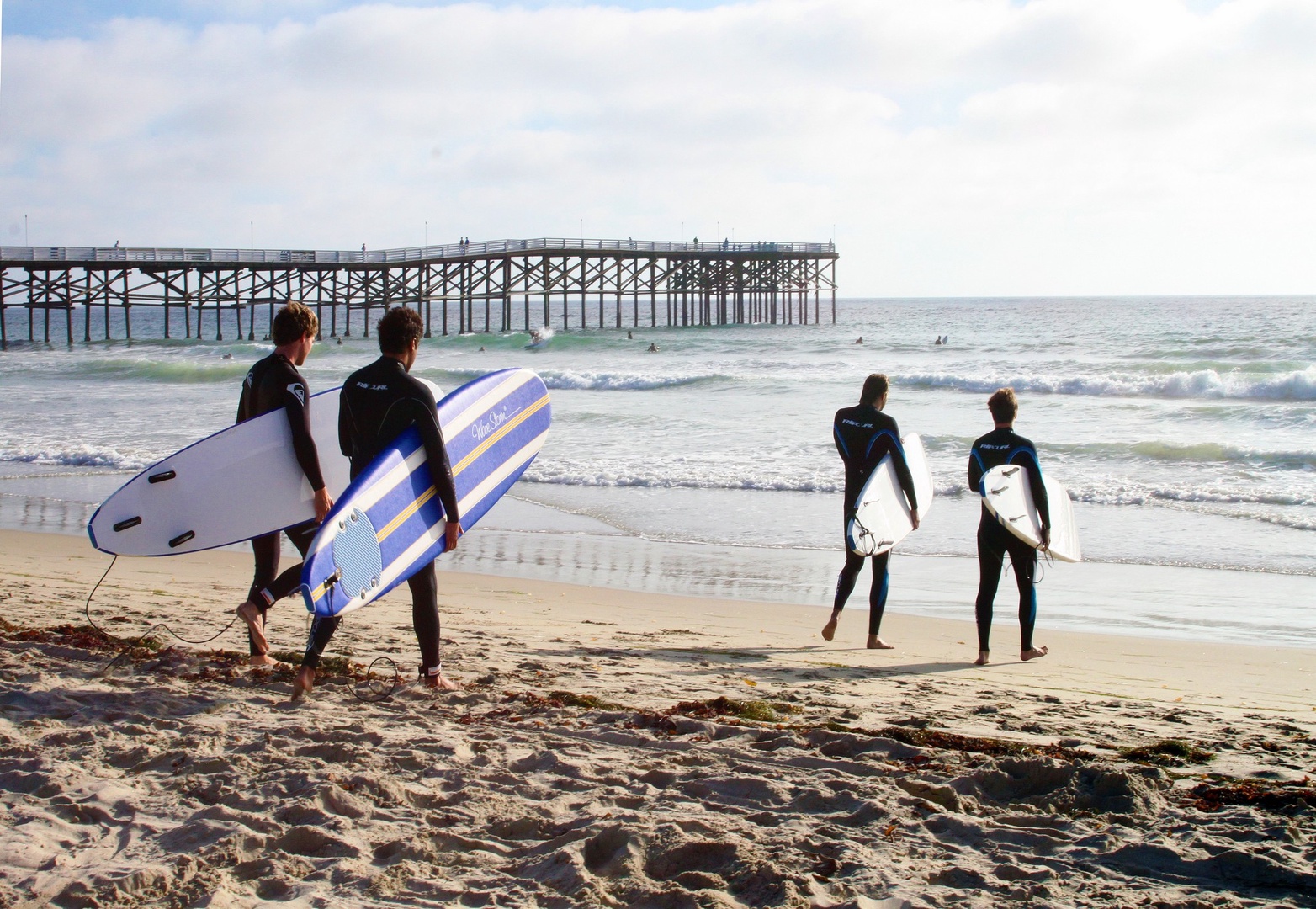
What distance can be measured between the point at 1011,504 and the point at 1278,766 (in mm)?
1850

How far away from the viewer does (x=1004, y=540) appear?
4.80 meters

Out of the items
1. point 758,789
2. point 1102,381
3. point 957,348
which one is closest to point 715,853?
point 758,789

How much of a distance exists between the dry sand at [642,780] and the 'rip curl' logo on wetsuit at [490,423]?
96cm

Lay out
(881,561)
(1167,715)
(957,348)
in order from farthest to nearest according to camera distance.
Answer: (957,348) → (881,561) → (1167,715)

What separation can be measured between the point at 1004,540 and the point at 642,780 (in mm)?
2650

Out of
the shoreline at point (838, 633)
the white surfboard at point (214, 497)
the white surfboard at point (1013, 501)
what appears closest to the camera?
the white surfboard at point (214, 497)

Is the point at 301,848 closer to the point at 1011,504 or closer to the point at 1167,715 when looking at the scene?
the point at 1167,715

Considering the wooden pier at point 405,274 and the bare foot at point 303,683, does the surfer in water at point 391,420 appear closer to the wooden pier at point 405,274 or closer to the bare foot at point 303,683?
the bare foot at point 303,683

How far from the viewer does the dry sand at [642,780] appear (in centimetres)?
221

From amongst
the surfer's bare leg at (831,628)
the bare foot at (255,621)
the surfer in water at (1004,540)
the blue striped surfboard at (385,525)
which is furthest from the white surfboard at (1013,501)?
the bare foot at (255,621)

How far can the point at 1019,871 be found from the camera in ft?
7.40

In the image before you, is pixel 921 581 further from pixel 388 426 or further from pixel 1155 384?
pixel 1155 384

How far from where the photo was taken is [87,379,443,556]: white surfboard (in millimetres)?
4035

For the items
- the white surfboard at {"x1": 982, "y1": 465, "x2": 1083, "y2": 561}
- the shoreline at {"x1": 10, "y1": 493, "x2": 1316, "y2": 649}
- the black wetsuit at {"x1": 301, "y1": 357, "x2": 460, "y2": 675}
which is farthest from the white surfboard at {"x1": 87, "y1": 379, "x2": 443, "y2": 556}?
the shoreline at {"x1": 10, "y1": 493, "x2": 1316, "y2": 649}
